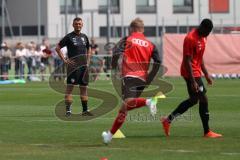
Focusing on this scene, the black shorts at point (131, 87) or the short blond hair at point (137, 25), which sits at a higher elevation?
the short blond hair at point (137, 25)

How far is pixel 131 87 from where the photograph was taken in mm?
14469

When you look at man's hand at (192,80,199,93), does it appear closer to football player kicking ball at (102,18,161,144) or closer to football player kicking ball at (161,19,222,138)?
football player kicking ball at (161,19,222,138)

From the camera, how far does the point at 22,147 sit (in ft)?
44.4

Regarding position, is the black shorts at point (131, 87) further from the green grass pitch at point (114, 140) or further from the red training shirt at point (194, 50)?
the red training shirt at point (194, 50)

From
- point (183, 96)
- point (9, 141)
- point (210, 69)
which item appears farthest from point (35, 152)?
point (210, 69)

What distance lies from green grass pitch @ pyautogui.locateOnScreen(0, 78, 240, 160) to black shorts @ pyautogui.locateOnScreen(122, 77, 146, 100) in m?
0.73

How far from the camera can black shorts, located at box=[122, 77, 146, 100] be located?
1441 cm

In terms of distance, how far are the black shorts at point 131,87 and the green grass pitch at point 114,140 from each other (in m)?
0.73

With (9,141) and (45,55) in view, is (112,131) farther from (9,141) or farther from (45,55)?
(45,55)

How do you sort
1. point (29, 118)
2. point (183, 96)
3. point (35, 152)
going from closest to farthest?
point (35, 152), point (29, 118), point (183, 96)

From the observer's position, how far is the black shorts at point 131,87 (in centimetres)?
1441

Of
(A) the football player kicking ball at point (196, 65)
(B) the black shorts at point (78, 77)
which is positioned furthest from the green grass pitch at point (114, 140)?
(B) the black shorts at point (78, 77)

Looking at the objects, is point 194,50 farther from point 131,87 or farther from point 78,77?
point 78,77

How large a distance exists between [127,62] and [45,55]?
2863 centimetres
